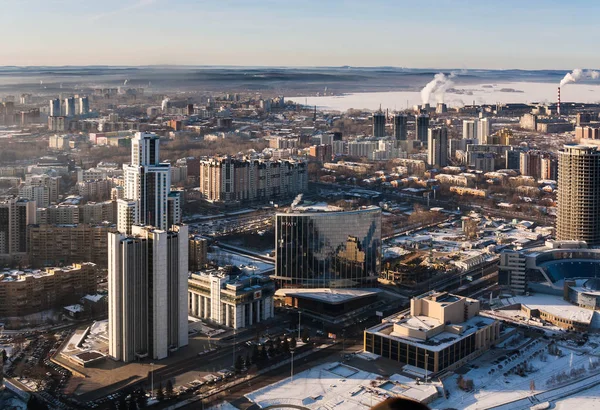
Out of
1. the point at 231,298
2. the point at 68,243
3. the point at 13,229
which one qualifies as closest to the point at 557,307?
the point at 231,298

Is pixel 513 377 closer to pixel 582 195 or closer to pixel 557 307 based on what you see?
pixel 557 307

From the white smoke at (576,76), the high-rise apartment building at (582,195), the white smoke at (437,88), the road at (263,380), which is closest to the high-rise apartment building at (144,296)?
the road at (263,380)

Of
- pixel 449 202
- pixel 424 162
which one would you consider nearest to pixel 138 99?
pixel 424 162

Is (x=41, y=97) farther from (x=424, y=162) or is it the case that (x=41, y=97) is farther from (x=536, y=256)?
(x=536, y=256)

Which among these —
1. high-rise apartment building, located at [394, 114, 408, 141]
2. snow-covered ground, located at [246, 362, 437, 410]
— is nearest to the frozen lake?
high-rise apartment building, located at [394, 114, 408, 141]

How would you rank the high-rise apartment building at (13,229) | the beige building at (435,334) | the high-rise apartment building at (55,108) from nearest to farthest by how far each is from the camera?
the beige building at (435,334)
the high-rise apartment building at (13,229)
the high-rise apartment building at (55,108)

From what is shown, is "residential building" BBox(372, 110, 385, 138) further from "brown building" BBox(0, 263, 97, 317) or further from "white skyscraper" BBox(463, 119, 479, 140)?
"brown building" BBox(0, 263, 97, 317)

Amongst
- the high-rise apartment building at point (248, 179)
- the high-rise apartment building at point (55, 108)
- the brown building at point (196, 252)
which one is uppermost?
the high-rise apartment building at point (55, 108)

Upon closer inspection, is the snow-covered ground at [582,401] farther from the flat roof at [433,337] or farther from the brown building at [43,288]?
the brown building at [43,288]
